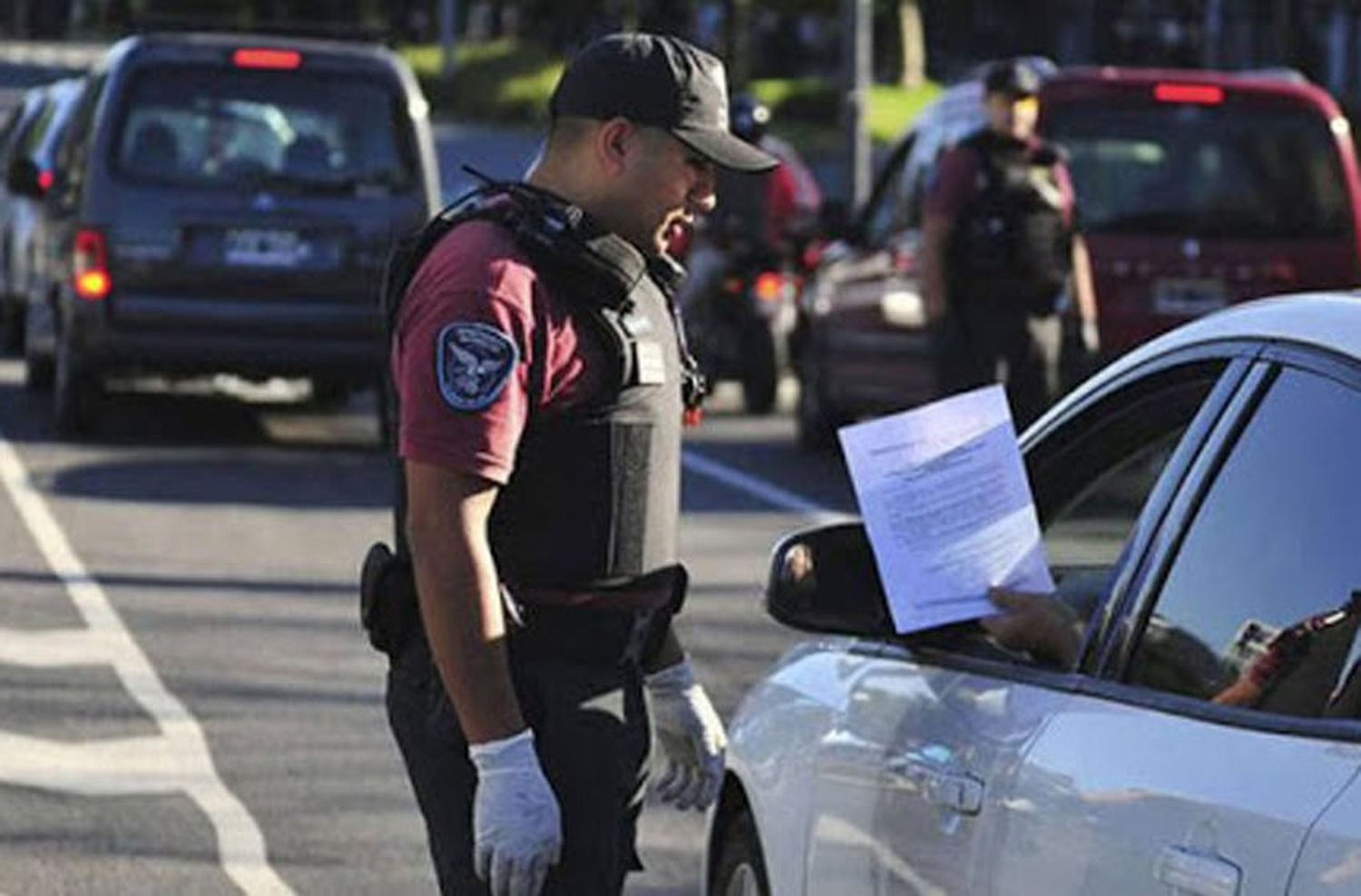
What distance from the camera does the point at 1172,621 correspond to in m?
5.20

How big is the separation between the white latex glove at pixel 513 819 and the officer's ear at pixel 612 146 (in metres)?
0.80

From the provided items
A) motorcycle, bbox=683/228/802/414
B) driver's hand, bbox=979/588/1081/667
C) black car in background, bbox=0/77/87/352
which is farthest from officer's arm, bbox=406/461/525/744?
motorcycle, bbox=683/228/802/414

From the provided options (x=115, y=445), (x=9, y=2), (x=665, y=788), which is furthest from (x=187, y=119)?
(x=9, y=2)

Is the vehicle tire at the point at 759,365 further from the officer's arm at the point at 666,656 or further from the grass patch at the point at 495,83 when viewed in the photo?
the grass patch at the point at 495,83

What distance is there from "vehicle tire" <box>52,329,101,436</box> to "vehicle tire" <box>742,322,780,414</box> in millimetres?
4452

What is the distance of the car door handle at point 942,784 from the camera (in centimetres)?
A: 546

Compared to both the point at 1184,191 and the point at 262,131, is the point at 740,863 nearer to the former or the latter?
the point at 1184,191

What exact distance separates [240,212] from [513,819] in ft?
46.5

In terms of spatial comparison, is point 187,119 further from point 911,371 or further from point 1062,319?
point 1062,319

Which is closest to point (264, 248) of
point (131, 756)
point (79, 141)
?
point (79, 141)

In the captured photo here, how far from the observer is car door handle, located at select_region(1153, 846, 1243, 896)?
454 cm

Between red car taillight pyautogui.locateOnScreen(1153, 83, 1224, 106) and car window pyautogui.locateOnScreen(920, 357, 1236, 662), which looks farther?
red car taillight pyautogui.locateOnScreen(1153, 83, 1224, 106)

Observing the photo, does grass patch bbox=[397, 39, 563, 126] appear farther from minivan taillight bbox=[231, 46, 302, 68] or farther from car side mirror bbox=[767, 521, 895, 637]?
car side mirror bbox=[767, 521, 895, 637]

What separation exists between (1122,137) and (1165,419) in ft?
40.1
